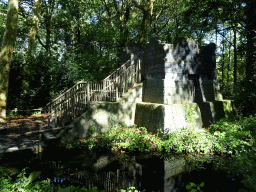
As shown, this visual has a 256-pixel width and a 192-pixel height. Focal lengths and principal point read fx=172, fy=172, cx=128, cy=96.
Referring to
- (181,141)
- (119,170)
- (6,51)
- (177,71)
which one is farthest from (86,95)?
(6,51)

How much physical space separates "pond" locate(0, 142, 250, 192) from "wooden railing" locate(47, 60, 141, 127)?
5.28 ft

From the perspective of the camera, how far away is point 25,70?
38.4ft

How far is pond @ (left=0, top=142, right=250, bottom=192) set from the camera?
164 inches

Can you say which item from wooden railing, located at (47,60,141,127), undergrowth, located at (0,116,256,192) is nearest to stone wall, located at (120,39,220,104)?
wooden railing, located at (47,60,141,127)

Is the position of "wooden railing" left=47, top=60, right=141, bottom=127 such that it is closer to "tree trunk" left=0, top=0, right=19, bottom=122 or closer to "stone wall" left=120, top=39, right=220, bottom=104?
"stone wall" left=120, top=39, right=220, bottom=104

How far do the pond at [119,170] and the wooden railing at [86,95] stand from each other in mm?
1608

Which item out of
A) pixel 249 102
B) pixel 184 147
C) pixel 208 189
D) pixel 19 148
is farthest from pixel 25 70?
pixel 249 102

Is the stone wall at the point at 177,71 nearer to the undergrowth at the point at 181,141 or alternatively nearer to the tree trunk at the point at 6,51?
the undergrowth at the point at 181,141

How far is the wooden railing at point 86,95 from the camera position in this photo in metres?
7.43

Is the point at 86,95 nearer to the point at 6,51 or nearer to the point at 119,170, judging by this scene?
the point at 119,170

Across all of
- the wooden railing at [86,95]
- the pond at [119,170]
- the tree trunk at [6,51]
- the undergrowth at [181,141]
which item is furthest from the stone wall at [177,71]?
the tree trunk at [6,51]

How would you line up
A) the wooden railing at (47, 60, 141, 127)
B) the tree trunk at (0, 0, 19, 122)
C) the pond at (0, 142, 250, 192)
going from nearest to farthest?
1. the pond at (0, 142, 250, 192)
2. the wooden railing at (47, 60, 141, 127)
3. the tree trunk at (0, 0, 19, 122)

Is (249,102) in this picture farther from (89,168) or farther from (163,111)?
(89,168)

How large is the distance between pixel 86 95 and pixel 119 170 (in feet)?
12.8
